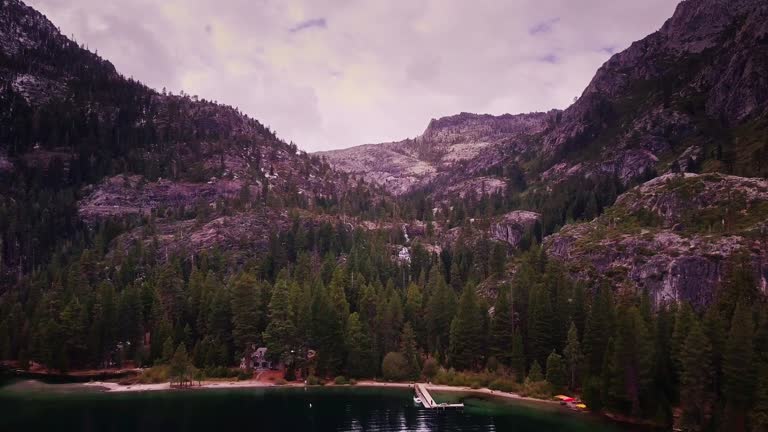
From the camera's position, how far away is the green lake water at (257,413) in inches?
3489

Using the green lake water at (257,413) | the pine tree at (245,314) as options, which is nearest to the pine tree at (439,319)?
the green lake water at (257,413)

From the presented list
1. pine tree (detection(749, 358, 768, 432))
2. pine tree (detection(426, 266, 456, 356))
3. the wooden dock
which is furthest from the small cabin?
pine tree (detection(749, 358, 768, 432))

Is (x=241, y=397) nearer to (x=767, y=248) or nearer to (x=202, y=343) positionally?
(x=202, y=343)

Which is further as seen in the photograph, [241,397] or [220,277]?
[220,277]

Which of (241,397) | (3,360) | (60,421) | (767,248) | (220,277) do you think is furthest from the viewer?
(220,277)

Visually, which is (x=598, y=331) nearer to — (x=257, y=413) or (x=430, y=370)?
(x=430, y=370)

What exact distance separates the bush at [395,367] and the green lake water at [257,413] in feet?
33.0

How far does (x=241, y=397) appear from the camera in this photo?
371ft

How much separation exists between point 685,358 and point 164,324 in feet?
373

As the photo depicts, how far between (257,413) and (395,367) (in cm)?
3940

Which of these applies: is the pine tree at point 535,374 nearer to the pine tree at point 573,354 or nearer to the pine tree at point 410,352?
the pine tree at point 573,354

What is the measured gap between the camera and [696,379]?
84625mm

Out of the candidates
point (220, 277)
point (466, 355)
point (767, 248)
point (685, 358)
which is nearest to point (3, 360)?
point (220, 277)

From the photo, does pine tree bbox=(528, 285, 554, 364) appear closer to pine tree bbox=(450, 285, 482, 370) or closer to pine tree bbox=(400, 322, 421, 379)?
pine tree bbox=(450, 285, 482, 370)
